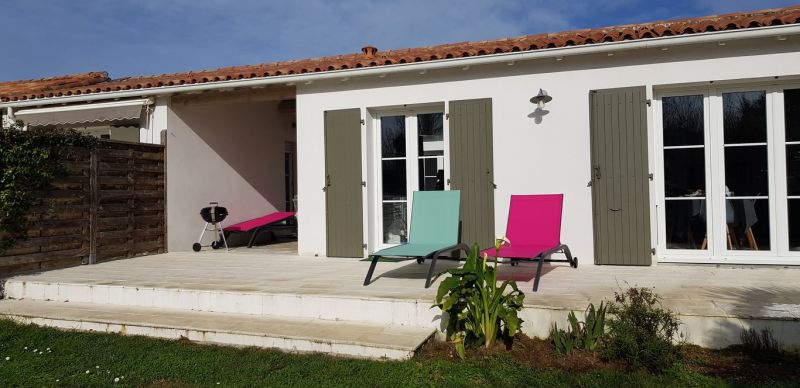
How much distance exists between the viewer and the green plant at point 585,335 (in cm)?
404

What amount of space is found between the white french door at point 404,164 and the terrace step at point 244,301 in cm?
311

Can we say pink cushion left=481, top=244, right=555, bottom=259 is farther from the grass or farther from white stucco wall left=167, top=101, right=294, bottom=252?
white stucco wall left=167, top=101, right=294, bottom=252

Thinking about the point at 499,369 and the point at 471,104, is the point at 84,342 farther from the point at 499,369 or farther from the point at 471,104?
the point at 471,104

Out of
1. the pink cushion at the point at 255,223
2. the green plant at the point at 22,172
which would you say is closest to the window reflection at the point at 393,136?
the pink cushion at the point at 255,223

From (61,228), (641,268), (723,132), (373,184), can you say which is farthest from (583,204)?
(61,228)

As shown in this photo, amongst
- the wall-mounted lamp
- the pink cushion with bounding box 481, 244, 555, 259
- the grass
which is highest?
the wall-mounted lamp

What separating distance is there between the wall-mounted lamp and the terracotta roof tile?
58cm

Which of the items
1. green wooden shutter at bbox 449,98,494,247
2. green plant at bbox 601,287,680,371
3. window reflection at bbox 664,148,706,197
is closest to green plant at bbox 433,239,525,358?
green plant at bbox 601,287,680,371

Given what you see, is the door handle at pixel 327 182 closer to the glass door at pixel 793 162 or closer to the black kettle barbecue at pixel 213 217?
the black kettle barbecue at pixel 213 217

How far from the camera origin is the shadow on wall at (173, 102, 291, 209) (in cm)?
1013

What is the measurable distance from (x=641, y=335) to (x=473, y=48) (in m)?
4.81

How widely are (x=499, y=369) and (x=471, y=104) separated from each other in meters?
4.50

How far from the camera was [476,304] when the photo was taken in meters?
4.23

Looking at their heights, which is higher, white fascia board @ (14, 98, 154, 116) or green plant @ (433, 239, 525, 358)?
white fascia board @ (14, 98, 154, 116)
